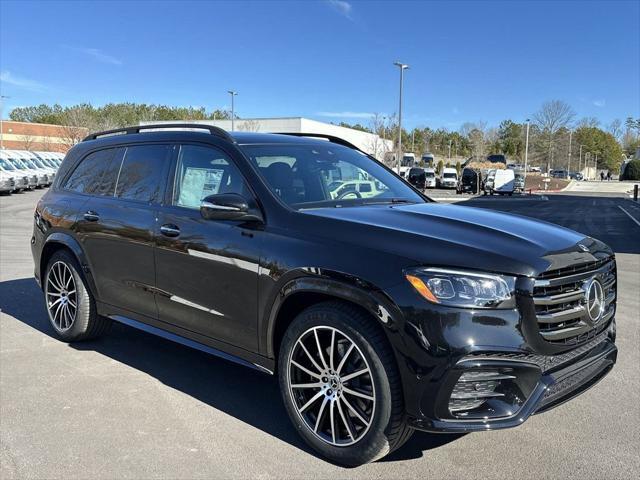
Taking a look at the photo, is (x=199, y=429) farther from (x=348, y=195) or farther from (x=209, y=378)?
(x=348, y=195)

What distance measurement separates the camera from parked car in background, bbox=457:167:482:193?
4316cm

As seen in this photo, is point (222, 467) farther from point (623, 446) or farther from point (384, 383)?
point (623, 446)

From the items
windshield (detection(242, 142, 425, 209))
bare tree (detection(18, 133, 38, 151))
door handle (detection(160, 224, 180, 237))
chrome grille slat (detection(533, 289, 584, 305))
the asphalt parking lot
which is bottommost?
the asphalt parking lot

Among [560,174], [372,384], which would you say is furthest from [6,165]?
[560,174]

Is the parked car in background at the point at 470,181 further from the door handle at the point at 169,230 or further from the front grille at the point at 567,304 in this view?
the front grille at the point at 567,304

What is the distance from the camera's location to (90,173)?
5293mm

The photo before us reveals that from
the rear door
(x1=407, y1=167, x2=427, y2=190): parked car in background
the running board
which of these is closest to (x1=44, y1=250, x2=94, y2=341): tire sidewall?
the rear door

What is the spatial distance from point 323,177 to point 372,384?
1.75m

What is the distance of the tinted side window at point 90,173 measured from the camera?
16.9 ft

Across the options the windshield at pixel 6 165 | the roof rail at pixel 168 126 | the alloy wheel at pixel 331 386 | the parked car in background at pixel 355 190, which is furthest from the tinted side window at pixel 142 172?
the windshield at pixel 6 165

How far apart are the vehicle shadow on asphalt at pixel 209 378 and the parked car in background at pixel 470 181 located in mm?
39983

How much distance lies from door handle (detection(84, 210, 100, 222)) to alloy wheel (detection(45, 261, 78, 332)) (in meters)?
0.61

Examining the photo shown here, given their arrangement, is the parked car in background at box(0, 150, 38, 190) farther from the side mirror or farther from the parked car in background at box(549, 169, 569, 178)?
the parked car in background at box(549, 169, 569, 178)

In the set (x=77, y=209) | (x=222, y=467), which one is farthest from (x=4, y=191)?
(x=222, y=467)
